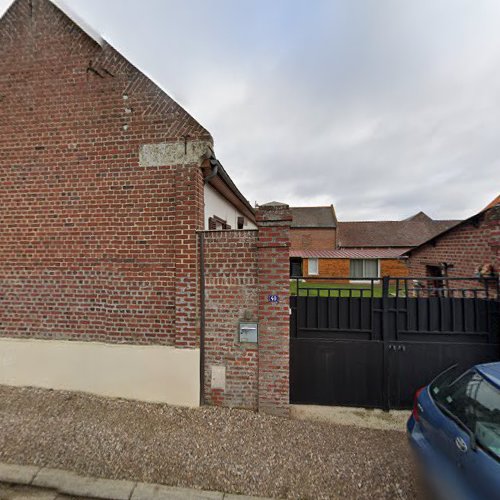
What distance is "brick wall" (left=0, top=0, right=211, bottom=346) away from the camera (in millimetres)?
4066

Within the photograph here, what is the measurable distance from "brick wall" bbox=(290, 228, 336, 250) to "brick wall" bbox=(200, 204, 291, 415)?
29255 mm

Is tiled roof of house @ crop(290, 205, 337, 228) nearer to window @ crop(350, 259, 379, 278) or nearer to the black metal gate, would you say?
window @ crop(350, 259, 379, 278)

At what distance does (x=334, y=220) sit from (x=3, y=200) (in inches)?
1281

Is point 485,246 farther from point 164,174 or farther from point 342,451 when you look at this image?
point 164,174

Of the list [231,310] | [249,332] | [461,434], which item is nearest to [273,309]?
[249,332]

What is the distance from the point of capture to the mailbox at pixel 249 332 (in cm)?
383

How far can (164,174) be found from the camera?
13.4ft

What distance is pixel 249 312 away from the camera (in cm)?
386

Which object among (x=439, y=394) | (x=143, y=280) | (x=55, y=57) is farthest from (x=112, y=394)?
(x=55, y=57)

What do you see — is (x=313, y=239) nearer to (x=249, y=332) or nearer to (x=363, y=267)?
(x=363, y=267)

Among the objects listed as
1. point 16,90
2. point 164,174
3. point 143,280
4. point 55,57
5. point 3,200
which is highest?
point 55,57

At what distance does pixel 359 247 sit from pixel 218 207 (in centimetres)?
2716

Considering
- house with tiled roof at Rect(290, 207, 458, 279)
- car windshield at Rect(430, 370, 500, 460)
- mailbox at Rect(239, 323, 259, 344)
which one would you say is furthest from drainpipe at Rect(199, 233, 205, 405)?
house with tiled roof at Rect(290, 207, 458, 279)

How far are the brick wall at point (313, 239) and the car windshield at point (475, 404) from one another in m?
30.4
